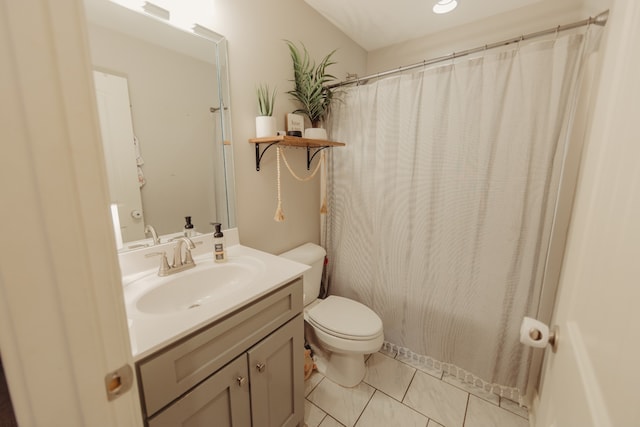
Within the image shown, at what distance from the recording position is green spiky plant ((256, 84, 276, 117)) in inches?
56.2

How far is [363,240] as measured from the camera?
1.87 metres

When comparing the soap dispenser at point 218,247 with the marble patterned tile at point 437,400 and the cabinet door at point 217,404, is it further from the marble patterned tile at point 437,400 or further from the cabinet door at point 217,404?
the marble patterned tile at point 437,400

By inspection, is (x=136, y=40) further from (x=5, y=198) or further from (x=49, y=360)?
(x=49, y=360)

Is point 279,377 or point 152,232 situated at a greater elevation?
point 152,232

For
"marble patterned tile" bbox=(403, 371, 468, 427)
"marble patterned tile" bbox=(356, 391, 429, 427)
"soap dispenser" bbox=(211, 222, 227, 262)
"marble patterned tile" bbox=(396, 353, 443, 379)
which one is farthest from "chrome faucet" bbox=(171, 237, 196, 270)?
"marble patterned tile" bbox=(396, 353, 443, 379)

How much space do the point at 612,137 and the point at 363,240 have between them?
145cm

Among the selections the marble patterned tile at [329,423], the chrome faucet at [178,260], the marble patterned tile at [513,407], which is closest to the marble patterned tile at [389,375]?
the marble patterned tile at [329,423]

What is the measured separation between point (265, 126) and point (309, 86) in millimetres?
467

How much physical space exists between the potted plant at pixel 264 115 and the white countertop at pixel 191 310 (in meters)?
0.63

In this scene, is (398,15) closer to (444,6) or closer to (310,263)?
(444,6)

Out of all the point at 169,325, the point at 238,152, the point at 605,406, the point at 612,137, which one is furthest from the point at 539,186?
the point at 169,325

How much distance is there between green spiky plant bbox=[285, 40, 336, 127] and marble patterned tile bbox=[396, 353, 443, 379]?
176cm

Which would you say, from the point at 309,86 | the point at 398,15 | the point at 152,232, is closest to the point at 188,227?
the point at 152,232

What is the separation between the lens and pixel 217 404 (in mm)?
886
